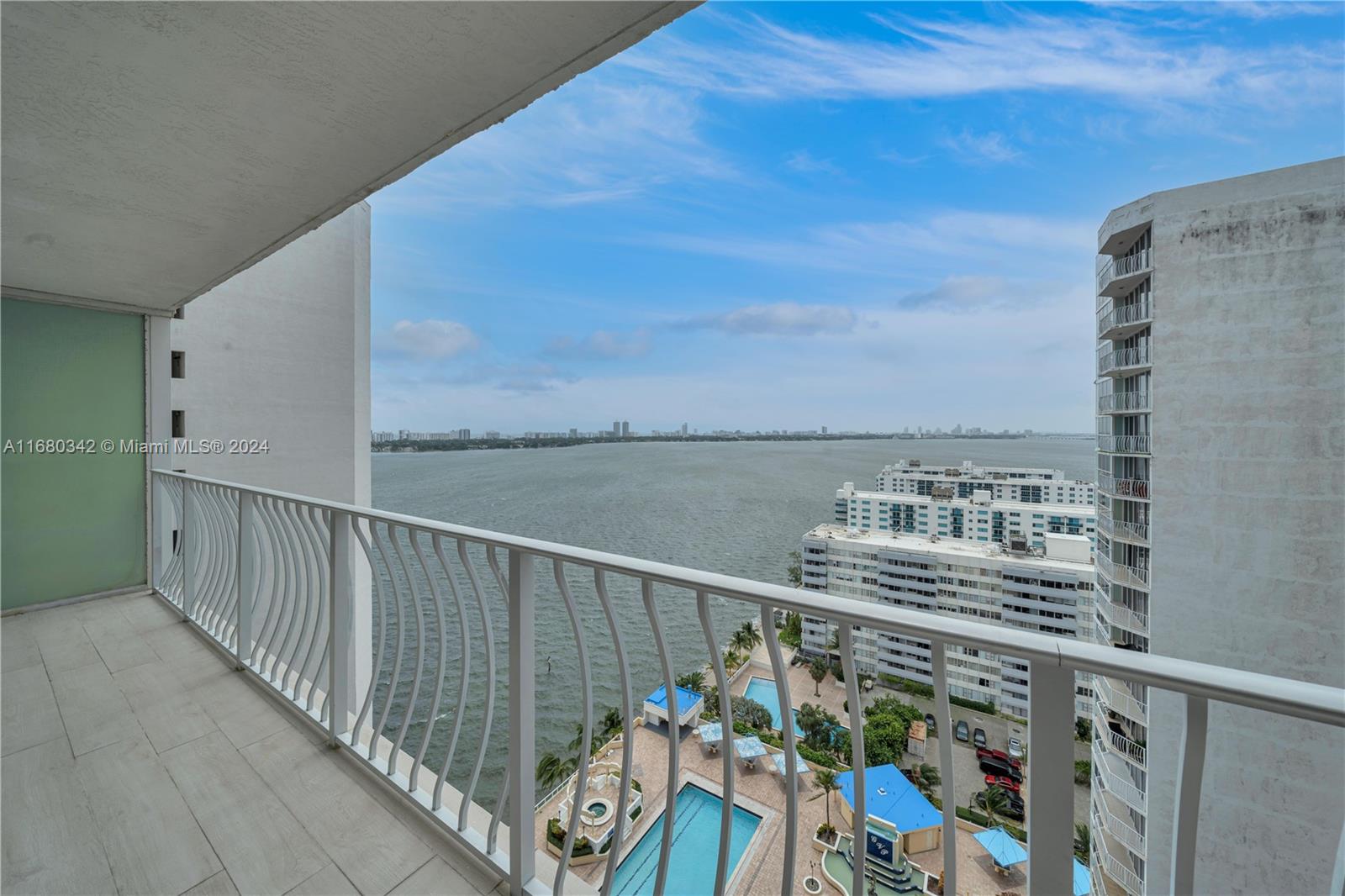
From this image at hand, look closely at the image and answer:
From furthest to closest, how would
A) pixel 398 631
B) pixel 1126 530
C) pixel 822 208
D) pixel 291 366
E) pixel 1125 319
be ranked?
1. pixel 822 208
2. pixel 291 366
3. pixel 1125 319
4. pixel 1126 530
5. pixel 398 631

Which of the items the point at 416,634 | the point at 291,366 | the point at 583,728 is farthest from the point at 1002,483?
the point at 291,366

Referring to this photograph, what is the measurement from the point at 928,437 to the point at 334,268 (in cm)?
1807

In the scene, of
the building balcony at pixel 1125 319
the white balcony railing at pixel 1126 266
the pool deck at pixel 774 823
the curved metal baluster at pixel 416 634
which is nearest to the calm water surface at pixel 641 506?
the curved metal baluster at pixel 416 634

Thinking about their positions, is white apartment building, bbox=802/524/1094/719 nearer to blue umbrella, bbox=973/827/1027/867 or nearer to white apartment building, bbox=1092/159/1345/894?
white apartment building, bbox=1092/159/1345/894

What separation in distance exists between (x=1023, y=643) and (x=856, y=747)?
0.33m

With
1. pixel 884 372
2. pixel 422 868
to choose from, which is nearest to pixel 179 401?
pixel 422 868

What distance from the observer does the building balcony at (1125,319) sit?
632cm

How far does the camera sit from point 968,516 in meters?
8.88

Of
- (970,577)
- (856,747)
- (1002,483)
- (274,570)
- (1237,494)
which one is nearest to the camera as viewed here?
(856,747)

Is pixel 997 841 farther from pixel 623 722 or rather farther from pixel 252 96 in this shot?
pixel 252 96

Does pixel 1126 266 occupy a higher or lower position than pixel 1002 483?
higher

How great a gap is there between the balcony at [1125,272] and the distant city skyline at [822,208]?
181 centimetres

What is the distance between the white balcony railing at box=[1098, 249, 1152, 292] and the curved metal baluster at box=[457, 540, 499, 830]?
8417mm

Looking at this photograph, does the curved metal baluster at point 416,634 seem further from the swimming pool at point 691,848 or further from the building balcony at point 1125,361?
the building balcony at point 1125,361
